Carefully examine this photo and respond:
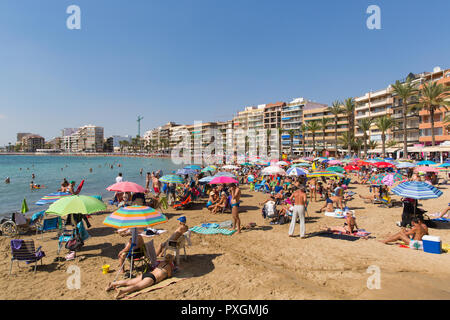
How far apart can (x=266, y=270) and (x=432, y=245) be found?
4330mm

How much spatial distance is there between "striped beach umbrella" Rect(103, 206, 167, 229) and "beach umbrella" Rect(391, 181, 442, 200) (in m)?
7.21

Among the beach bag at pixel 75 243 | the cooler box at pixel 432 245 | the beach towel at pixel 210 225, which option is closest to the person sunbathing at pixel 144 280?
the beach bag at pixel 75 243

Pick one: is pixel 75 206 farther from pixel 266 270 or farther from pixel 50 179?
pixel 50 179

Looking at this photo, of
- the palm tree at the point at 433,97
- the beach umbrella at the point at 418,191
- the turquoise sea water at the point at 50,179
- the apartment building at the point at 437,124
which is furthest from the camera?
the apartment building at the point at 437,124

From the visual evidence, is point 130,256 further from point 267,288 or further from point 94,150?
point 94,150

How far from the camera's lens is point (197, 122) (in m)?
143

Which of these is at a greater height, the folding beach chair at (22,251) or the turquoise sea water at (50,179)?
the folding beach chair at (22,251)

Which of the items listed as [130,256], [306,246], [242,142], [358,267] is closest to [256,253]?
[306,246]

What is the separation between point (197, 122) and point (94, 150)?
90867 millimetres

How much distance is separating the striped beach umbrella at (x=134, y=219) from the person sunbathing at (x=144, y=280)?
954 millimetres

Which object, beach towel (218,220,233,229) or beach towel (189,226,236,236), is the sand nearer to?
beach towel (189,226,236,236)

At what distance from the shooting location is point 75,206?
604cm

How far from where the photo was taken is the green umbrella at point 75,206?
5.88m

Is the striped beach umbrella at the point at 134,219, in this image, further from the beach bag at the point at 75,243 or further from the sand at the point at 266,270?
the beach bag at the point at 75,243
